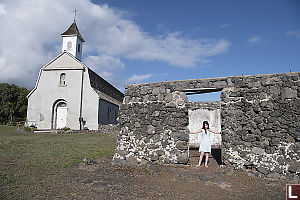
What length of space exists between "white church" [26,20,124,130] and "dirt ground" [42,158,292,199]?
15.3 m

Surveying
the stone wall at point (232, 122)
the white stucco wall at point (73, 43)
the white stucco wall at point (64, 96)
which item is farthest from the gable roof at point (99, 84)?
the stone wall at point (232, 122)

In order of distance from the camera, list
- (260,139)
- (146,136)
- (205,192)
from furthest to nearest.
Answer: (146,136), (260,139), (205,192)

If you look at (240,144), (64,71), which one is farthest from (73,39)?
(240,144)

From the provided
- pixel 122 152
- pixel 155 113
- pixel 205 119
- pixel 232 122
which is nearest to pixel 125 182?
pixel 122 152

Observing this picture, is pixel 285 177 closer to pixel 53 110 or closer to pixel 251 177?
pixel 251 177

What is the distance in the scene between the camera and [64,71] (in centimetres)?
2306

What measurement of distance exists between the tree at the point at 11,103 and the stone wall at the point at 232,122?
1570 inches

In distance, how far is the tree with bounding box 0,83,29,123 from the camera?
3975 centimetres

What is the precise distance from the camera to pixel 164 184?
5.54 m

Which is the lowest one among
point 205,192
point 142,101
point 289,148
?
point 205,192

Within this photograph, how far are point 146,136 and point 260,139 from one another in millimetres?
3746

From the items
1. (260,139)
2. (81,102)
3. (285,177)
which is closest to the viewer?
(285,177)

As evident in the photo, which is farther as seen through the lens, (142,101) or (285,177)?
(142,101)

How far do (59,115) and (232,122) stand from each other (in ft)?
66.7
